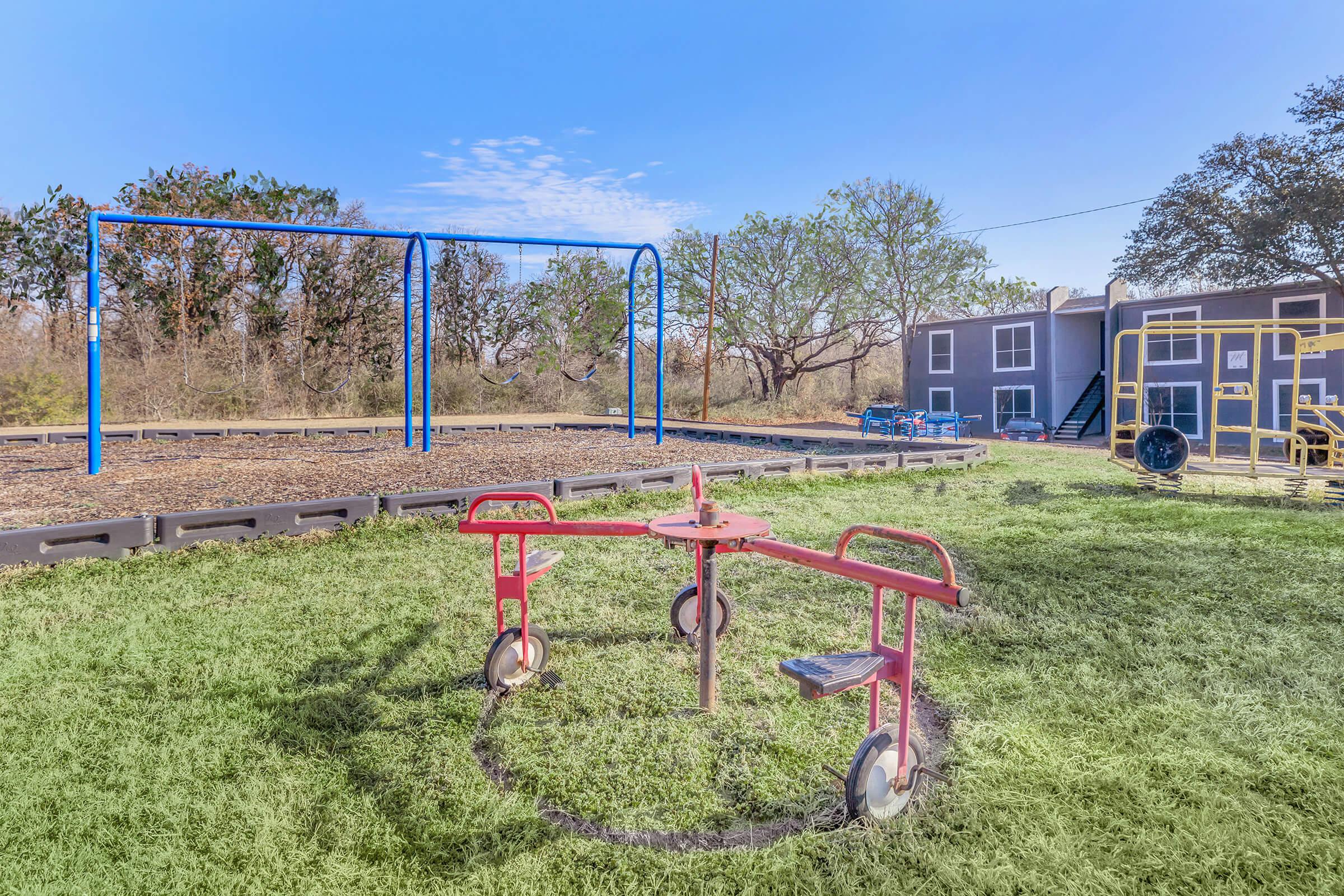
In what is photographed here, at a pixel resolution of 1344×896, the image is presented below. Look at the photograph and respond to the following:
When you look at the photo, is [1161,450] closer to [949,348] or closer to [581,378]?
[581,378]

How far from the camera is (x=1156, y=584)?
4.66m

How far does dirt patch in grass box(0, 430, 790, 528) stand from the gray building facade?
12730mm

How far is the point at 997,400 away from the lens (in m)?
22.7

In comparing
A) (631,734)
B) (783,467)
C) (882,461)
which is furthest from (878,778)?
(882,461)

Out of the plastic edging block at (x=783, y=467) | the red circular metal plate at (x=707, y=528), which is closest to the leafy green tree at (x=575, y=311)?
the plastic edging block at (x=783, y=467)

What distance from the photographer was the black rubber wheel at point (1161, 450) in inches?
319

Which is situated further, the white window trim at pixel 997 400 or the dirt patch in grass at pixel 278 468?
the white window trim at pixel 997 400

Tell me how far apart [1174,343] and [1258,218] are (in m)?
3.34

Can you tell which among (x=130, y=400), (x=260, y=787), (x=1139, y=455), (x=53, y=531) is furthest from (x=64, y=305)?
(x=1139, y=455)

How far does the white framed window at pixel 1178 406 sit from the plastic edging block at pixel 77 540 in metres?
20.8

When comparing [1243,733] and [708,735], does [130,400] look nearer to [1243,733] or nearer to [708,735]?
[708,735]

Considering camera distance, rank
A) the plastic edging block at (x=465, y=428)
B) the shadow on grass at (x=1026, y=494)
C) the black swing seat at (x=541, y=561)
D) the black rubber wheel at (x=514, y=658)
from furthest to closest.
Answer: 1. the plastic edging block at (x=465, y=428)
2. the shadow on grass at (x=1026, y=494)
3. the black swing seat at (x=541, y=561)
4. the black rubber wheel at (x=514, y=658)

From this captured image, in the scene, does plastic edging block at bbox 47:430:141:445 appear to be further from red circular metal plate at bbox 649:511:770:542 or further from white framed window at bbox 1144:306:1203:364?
white framed window at bbox 1144:306:1203:364

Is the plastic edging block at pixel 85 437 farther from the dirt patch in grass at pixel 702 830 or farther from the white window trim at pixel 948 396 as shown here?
the white window trim at pixel 948 396
